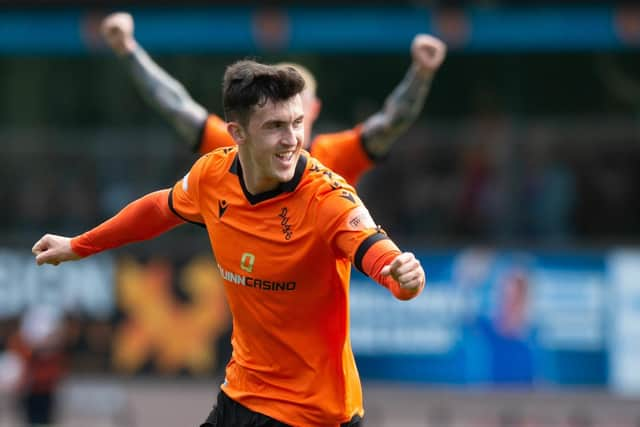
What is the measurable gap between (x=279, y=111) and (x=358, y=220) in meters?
0.51

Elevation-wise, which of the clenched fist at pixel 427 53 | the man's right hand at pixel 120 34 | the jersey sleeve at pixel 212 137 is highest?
Answer: the man's right hand at pixel 120 34

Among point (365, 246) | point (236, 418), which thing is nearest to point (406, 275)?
point (365, 246)

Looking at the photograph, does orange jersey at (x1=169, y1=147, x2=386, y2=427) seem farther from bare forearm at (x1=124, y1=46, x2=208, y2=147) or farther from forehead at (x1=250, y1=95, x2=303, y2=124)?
bare forearm at (x1=124, y1=46, x2=208, y2=147)

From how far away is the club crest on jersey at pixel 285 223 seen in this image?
17.3 feet

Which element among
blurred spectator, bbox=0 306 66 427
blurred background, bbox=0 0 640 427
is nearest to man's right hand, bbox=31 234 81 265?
blurred background, bbox=0 0 640 427

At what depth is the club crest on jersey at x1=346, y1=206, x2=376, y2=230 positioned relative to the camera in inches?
196

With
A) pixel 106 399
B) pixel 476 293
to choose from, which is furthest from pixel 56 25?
pixel 476 293

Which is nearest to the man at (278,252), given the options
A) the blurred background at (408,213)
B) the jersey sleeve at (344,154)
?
the jersey sleeve at (344,154)

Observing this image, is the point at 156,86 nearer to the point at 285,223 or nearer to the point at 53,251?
the point at 53,251

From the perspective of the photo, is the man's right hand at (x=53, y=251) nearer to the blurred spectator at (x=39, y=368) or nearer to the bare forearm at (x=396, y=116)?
the bare forearm at (x=396, y=116)

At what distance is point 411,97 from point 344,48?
7892 millimetres

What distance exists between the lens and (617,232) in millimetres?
14594

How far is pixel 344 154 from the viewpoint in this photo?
7434 mm

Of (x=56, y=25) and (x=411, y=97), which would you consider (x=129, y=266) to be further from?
(x=411, y=97)
